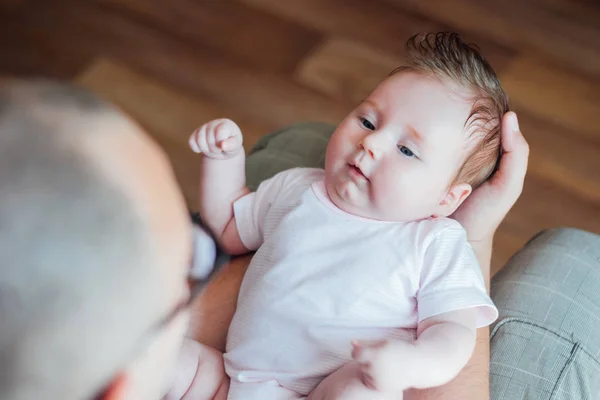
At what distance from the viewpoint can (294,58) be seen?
6.87 feet

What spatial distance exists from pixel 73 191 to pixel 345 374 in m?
0.52

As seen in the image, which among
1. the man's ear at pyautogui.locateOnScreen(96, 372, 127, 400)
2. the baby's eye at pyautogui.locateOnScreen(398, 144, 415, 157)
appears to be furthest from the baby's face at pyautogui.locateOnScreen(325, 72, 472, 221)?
the man's ear at pyautogui.locateOnScreen(96, 372, 127, 400)

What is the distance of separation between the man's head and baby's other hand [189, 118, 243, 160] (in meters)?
0.57

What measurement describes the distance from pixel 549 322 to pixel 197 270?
2.10ft

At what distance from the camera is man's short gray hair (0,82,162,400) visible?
0.29m

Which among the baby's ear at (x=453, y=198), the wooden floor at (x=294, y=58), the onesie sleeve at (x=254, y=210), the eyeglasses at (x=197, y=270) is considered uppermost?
the eyeglasses at (x=197, y=270)

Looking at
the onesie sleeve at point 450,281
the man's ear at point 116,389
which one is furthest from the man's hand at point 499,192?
the man's ear at point 116,389

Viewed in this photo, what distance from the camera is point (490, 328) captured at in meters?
0.93

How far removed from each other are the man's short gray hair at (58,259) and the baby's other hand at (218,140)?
59cm

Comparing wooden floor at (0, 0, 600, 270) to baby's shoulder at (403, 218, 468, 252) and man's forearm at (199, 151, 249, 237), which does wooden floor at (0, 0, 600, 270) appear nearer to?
man's forearm at (199, 151, 249, 237)

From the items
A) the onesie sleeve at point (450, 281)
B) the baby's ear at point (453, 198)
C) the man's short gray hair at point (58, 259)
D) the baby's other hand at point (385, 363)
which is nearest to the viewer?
the man's short gray hair at point (58, 259)

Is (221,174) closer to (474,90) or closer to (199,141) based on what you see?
(199,141)

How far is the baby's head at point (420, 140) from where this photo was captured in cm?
87

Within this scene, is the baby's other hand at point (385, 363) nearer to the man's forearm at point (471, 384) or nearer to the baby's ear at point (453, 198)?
the man's forearm at point (471, 384)
